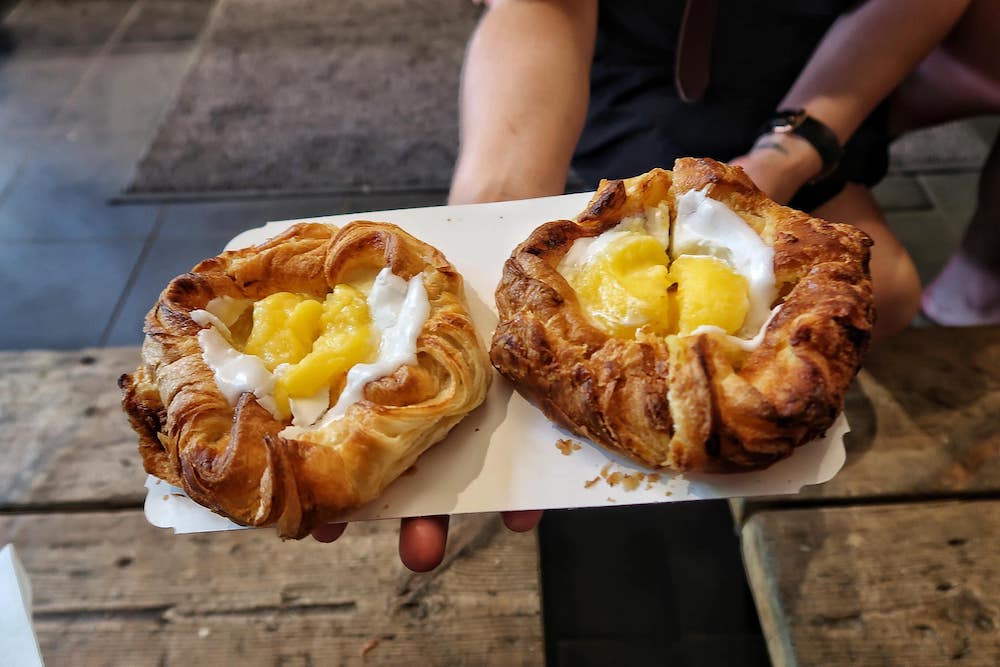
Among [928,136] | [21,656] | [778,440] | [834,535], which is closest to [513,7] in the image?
[778,440]

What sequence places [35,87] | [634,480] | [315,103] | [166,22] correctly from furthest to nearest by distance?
[166,22] → [35,87] → [315,103] → [634,480]

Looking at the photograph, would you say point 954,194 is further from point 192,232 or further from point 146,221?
point 146,221

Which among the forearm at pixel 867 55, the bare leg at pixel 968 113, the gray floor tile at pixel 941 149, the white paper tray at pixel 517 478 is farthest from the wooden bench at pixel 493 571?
the gray floor tile at pixel 941 149

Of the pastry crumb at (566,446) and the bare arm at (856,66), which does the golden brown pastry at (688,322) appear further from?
the bare arm at (856,66)

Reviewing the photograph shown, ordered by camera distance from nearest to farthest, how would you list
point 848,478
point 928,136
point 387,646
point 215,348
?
point 215,348
point 387,646
point 848,478
point 928,136

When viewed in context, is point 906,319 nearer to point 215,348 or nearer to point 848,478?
point 848,478

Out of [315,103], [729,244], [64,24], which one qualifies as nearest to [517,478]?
[729,244]
